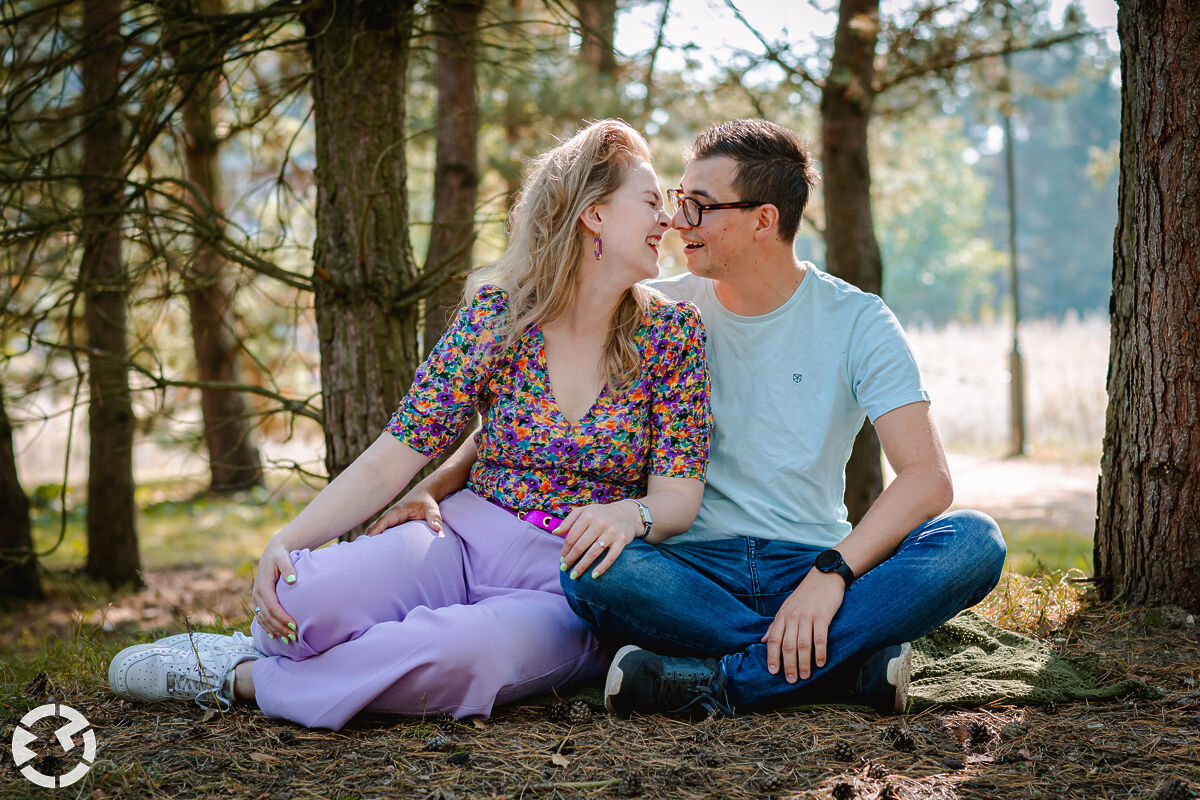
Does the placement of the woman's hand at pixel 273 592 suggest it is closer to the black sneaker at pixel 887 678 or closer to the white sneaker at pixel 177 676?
the white sneaker at pixel 177 676

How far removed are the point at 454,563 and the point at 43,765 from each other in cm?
100

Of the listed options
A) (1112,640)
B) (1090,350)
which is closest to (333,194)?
(1112,640)

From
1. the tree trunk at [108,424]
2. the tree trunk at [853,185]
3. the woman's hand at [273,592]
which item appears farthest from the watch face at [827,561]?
the tree trunk at [108,424]

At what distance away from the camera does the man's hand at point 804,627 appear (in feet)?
7.40

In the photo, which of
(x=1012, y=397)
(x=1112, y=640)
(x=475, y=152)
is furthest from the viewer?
(x=1012, y=397)

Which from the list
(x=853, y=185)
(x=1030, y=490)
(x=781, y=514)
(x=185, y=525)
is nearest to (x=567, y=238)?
(x=781, y=514)

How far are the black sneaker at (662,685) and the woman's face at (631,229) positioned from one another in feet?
3.27

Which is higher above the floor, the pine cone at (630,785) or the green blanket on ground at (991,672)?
the pine cone at (630,785)

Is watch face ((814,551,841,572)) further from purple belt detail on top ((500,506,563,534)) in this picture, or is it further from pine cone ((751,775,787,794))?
purple belt detail on top ((500,506,563,534))

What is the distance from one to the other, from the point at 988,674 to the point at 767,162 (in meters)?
1.53

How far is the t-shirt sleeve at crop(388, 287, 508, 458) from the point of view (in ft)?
8.45

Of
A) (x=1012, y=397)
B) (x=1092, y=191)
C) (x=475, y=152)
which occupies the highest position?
(x=1092, y=191)

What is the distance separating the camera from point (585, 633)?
8.07 feet

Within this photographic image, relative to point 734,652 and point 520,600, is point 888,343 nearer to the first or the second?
point 734,652
